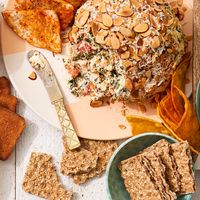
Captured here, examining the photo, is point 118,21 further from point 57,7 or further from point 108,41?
point 57,7

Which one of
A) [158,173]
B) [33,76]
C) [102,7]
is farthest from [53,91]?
[158,173]

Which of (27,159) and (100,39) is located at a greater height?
(100,39)

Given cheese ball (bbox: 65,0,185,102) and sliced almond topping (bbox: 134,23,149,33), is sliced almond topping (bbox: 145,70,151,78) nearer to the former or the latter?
cheese ball (bbox: 65,0,185,102)

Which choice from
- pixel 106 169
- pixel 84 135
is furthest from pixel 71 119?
pixel 106 169

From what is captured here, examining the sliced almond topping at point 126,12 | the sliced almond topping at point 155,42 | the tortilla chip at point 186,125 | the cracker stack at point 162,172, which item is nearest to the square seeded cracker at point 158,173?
the cracker stack at point 162,172

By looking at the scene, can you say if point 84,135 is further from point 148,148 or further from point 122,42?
point 122,42
